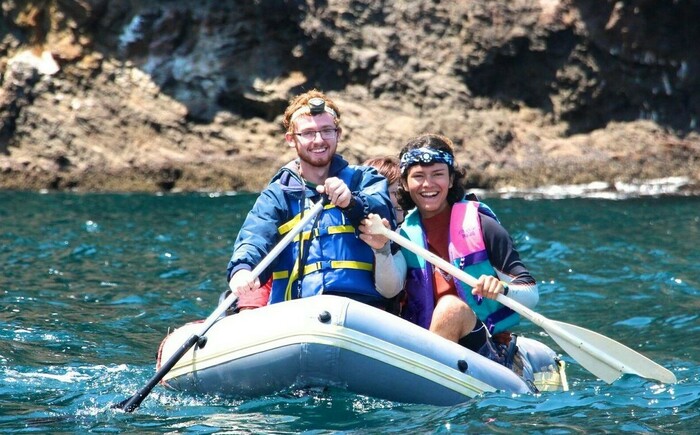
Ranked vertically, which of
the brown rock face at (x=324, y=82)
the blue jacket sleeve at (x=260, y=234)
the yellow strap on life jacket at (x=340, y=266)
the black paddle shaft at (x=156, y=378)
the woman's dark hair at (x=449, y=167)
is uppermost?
the brown rock face at (x=324, y=82)

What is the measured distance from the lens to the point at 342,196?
5.38m

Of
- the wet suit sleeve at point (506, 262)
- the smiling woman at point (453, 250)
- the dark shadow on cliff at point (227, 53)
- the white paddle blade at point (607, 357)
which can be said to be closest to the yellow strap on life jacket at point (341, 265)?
the smiling woman at point (453, 250)

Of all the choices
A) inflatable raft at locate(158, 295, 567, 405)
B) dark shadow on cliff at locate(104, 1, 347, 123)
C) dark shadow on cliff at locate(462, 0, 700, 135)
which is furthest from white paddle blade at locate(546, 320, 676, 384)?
dark shadow on cliff at locate(104, 1, 347, 123)

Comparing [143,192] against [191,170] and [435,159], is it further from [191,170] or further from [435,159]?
[435,159]

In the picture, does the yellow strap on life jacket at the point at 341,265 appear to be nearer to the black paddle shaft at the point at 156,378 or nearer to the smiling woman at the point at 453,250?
the smiling woman at the point at 453,250

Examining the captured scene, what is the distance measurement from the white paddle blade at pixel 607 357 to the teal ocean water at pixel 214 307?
0.25ft

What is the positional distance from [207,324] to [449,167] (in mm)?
1550

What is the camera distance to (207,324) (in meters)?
5.32

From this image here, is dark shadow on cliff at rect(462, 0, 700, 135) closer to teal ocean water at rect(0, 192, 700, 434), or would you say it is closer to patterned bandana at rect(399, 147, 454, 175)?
teal ocean water at rect(0, 192, 700, 434)

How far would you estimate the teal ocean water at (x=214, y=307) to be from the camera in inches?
197

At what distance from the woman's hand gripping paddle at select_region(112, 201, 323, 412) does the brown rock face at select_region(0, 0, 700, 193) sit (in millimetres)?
10454

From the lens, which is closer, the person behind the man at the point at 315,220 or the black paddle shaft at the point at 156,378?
the black paddle shaft at the point at 156,378

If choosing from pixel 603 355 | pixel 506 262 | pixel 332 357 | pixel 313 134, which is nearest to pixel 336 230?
pixel 313 134

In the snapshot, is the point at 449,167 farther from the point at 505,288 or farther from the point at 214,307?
the point at 214,307
